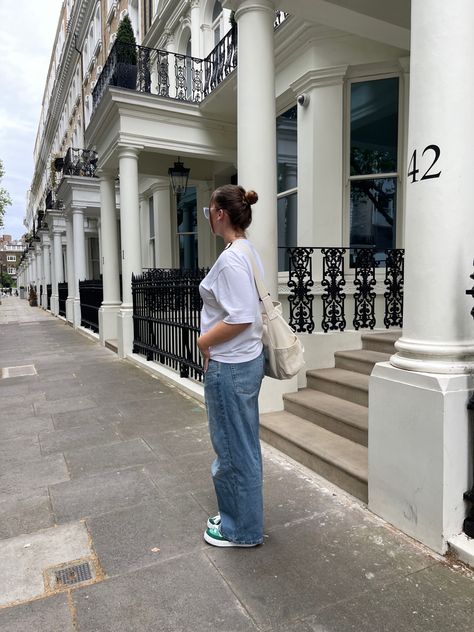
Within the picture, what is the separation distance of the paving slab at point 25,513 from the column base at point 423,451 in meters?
2.16

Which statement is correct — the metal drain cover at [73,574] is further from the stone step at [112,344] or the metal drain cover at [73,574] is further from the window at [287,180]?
the stone step at [112,344]

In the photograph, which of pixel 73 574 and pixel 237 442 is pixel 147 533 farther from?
pixel 237 442

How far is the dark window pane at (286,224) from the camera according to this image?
23.4 feet

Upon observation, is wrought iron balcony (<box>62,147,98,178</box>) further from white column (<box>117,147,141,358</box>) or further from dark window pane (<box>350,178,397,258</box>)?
dark window pane (<box>350,178,397,258</box>)

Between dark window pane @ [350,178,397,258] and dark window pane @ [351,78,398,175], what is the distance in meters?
0.19

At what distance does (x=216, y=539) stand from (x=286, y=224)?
18.2ft

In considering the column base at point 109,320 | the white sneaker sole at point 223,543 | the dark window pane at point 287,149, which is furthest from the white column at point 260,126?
the column base at point 109,320

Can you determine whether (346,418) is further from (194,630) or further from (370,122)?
(370,122)

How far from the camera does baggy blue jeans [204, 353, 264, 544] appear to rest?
2393 mm

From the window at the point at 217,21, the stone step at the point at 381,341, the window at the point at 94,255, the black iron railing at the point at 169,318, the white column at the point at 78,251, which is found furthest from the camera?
the window at the point at 94,255

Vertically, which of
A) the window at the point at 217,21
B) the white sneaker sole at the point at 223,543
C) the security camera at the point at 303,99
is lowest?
the white sneaker sole at the point at 223,543

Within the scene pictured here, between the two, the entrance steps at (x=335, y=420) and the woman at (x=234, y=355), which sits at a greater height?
the woman at (x=234, y=355)

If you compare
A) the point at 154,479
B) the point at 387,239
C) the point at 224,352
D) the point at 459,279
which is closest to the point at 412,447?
the point at 459,279

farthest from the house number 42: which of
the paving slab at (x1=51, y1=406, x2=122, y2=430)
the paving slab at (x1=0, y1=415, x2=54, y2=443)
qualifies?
the paving slab at (x1=0, y1=415, x2=54, y2=443)
